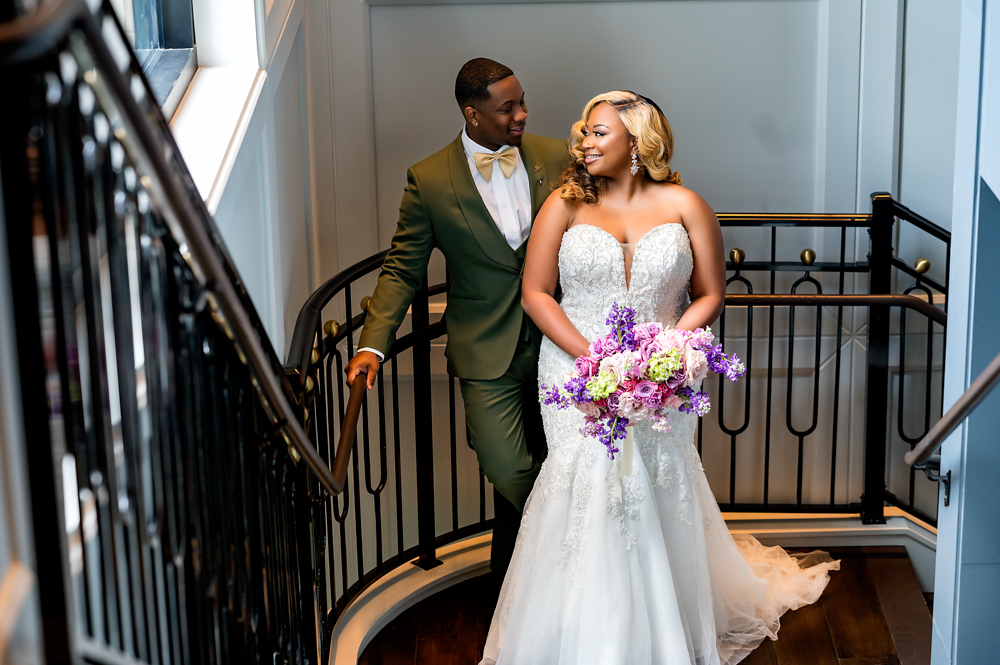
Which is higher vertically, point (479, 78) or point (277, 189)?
point (479, 78)

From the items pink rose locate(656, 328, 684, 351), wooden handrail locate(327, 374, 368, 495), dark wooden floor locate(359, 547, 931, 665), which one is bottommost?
dark wooden floor locate(359, 547, 931, 665)

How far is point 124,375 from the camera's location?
3.76ft

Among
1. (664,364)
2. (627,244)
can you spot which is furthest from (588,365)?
(627,244)

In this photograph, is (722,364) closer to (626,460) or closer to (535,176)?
(626,460)

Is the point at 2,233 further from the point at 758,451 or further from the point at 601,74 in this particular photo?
the point at 758,451

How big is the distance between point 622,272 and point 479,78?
74 cm

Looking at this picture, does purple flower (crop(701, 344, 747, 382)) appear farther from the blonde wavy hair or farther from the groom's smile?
the groom's smile

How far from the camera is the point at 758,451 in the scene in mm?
4422

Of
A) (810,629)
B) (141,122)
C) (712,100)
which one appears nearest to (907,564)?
(810,629)

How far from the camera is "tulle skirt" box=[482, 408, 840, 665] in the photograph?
2.59 metres

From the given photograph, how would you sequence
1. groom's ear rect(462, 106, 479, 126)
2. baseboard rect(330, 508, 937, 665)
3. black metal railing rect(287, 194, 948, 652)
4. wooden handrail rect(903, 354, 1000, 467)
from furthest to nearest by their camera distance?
1. black metal railing rect(287, 194, 948, 652)
2. baseboard rect(330, 508, 937, 665)
3. groom's ear rect(462, 106, 479, 126)
4. wooden handrail rect(903, 354, 1000, 467)

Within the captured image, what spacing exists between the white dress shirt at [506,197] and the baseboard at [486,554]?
125 cm

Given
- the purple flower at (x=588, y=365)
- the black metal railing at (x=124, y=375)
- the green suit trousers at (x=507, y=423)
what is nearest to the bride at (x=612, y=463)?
the green suit trousers at (x=507, y=423)

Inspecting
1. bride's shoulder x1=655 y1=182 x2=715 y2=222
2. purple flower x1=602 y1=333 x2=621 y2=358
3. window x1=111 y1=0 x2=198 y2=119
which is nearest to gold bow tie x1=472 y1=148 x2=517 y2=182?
bride's shoulder x1=655 y1=182 x2=715 y2=222
